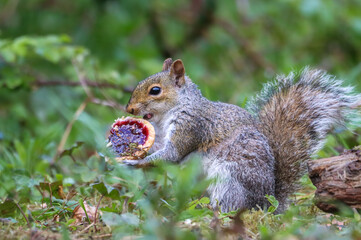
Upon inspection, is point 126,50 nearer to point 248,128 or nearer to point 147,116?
point 147,116

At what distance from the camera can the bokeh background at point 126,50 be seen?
426 centimetres

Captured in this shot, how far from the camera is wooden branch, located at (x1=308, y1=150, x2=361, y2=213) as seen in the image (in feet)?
6.92

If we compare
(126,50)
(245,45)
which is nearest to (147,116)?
(126,50)

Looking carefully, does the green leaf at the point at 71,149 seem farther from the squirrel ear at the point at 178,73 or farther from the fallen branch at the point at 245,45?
the fallen branch at the point at 245,45

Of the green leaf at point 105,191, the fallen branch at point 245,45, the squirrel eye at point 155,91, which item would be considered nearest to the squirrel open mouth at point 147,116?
the squirrel eye at point 155,91

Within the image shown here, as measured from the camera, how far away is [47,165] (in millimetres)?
3271

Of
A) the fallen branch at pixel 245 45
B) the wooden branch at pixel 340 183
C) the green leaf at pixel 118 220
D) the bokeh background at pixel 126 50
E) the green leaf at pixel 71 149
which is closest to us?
the green leaf at pixel 118 220

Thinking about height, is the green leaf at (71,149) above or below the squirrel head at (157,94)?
below

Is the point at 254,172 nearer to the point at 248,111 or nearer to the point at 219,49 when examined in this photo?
the point at 248,111

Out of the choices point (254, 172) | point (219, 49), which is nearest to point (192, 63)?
point (219, 49)

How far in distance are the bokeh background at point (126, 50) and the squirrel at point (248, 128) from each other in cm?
51

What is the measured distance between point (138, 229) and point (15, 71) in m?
3.05

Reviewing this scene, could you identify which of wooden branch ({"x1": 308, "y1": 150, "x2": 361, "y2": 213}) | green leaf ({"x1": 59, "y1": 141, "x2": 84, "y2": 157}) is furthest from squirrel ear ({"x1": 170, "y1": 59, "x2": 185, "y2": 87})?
wooden branch ({"x1": 308, "y1": 150, "x2": 361, "y2": 213})

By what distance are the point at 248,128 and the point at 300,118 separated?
0.96 ft
